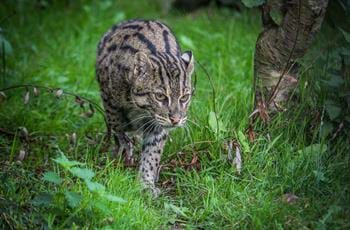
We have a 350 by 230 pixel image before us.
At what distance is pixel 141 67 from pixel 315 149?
158cm

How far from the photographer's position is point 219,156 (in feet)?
20.6

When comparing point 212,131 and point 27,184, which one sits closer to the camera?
point 27,184

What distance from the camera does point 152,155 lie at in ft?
21.2

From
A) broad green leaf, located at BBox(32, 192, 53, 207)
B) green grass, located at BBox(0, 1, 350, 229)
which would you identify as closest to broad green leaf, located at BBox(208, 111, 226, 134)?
green grass, located at BBox(0, 1, 350, 229)

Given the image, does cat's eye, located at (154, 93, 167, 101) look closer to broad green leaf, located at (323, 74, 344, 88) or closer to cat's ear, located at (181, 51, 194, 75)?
cat's ear, located at (181, 51, 194, 75)

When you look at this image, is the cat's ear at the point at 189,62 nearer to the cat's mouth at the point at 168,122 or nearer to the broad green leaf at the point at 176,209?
the cat's mouth at the point at 168,122

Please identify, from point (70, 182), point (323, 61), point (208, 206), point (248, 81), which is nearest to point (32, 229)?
point (70, 182)

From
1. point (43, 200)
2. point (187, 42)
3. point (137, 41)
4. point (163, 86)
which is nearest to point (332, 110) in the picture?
point (163, 86)

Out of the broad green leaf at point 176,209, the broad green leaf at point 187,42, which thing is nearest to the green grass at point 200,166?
the broad green leaf at point 176,209

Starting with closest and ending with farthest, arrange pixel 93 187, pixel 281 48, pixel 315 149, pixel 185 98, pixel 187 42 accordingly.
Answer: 1. pixel 93 187
2. pixel 315 149
3. pixel 185 98
4. pixel 281 48
5. pixel 187 42

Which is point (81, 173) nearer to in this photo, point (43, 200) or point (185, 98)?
point (43, 200)

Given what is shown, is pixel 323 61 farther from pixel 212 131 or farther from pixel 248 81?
pixel 248 81

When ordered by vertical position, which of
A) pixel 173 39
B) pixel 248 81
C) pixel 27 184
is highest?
pixel 173 39

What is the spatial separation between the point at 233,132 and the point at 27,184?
1.78 meters
